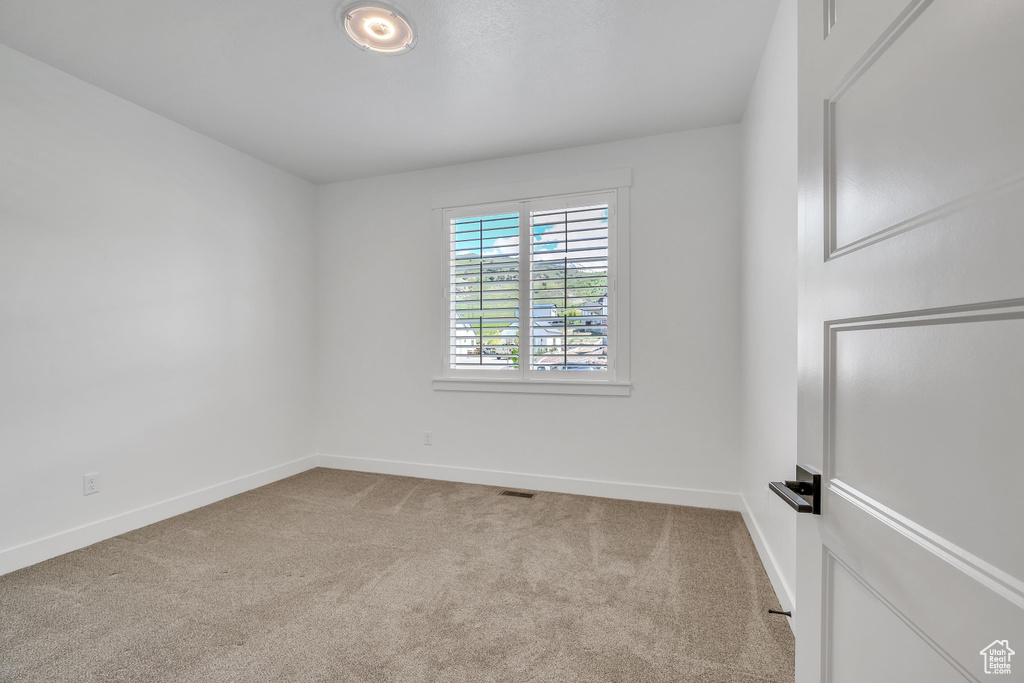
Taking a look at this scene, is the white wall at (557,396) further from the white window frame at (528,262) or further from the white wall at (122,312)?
the white wall at (122,312)

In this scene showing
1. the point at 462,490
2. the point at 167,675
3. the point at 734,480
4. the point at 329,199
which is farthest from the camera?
→ the point at 329,199

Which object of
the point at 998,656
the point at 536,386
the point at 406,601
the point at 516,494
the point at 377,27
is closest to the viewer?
the point at 998,656

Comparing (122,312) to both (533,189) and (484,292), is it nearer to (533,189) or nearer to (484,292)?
(484,292)

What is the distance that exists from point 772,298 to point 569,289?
61.4 inches

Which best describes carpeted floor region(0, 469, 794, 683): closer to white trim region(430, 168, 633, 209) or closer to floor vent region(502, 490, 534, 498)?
floor vent region(502, 490, 534, 498)

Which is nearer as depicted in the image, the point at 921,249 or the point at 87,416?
the point at 921,249

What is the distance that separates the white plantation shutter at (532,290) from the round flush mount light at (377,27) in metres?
1.61

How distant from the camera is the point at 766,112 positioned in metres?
2.38

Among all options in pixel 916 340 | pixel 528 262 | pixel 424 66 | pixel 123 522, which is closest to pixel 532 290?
pixel 528 262

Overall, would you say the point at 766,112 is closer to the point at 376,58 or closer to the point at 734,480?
the point at 376,58

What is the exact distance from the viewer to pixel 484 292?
12.6 feet

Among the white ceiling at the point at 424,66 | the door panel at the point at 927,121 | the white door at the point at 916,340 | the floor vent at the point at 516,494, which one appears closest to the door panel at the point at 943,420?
the white door at the point at 916,340

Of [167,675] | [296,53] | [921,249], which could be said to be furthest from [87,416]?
[921,249]

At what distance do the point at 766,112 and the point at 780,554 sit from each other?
6.97 ft
